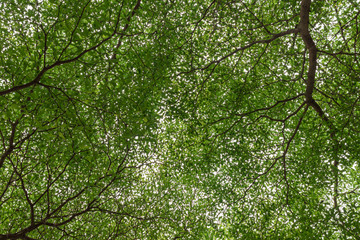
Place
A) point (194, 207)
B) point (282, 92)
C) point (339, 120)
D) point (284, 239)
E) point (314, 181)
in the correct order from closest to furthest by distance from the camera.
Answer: point (339, 120) < point (284, 239) < point (314, 181) < point (282, 92) < point (194, 207)

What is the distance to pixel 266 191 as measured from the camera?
25.7 feet

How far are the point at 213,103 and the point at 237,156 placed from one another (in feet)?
5.08

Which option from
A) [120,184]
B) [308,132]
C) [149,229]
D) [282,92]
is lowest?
[149,229]

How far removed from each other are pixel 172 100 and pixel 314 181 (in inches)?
153

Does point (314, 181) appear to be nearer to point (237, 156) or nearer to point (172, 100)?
point (237, 156)

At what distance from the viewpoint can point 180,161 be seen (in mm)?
7789

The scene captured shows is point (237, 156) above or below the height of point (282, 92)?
below

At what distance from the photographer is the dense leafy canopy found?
4.68 m

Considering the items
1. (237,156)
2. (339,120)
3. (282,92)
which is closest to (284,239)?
(237,156)

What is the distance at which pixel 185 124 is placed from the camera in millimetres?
7348

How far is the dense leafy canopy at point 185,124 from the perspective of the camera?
15.4 ft

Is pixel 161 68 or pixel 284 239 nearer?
pixel 161 68

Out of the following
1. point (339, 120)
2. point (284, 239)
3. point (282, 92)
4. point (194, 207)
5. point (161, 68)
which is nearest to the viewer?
point (161, 68)

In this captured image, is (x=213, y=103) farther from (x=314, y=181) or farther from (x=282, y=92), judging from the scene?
(x=314, y=181)
